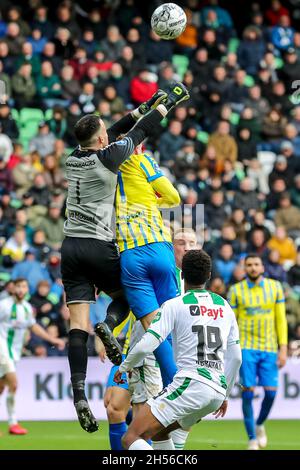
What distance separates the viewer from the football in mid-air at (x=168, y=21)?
9.76 meters

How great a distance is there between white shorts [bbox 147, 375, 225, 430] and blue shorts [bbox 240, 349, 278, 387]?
548cm

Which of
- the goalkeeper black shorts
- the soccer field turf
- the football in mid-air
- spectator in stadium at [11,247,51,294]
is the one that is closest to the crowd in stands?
spectator in stadium at [11,247,51,294]

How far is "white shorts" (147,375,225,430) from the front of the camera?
8.25 m

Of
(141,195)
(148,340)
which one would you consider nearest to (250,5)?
(141,195)

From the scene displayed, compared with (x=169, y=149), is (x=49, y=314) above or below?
below

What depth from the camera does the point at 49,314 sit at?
55.1ft

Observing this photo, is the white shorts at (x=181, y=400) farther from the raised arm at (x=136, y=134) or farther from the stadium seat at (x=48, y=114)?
the stadium seat at (x=48, y=114)

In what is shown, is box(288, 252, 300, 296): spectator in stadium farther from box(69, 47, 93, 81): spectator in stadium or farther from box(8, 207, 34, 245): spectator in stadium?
box(69, 47, 93, 81): spectator in stadium

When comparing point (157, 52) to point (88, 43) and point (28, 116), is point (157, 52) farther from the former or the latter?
point (28, 116)

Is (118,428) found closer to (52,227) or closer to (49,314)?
(49,314)

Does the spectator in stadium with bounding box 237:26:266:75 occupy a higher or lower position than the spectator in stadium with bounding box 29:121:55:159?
higher

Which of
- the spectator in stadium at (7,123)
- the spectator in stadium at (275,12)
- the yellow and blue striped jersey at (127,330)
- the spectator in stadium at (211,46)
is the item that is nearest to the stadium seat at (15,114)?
the spectator in stadium at (7,123)

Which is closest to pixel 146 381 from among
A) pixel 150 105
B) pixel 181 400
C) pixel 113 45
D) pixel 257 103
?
pixel 181 400

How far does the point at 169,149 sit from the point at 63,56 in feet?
8.76
